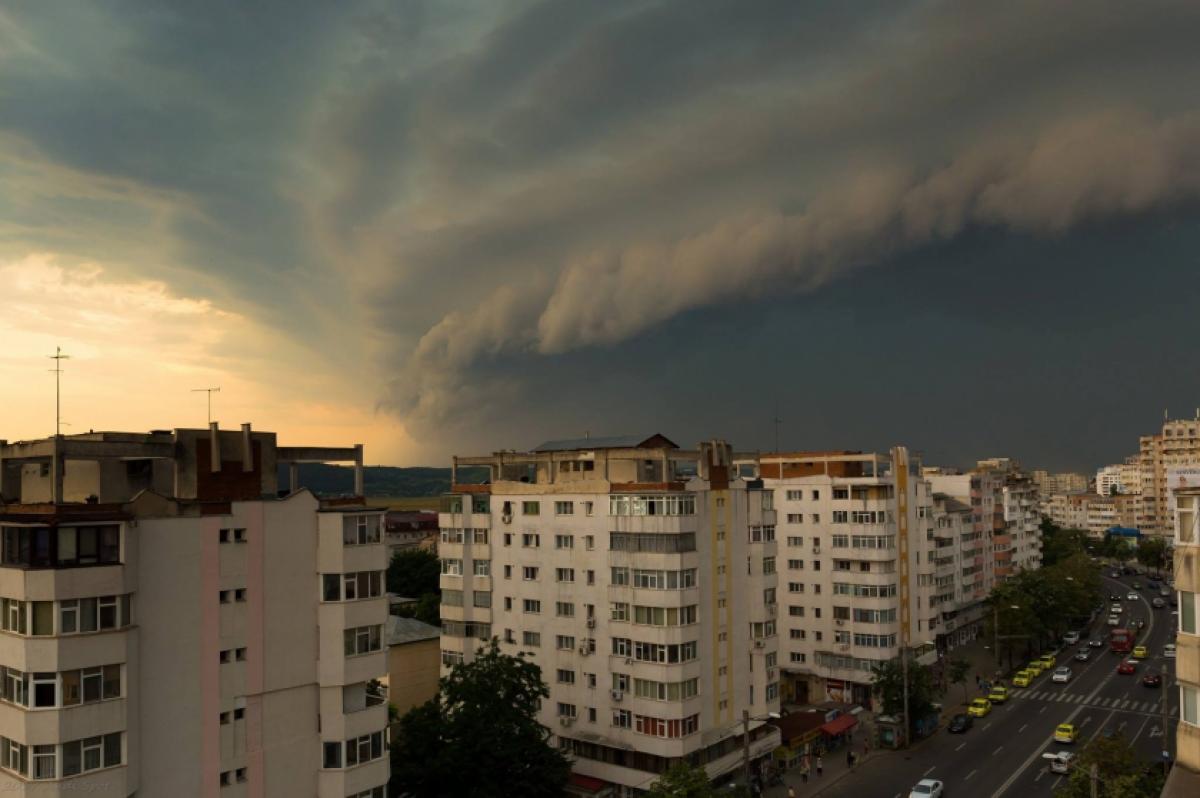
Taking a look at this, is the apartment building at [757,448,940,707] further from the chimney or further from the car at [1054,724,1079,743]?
the chimney

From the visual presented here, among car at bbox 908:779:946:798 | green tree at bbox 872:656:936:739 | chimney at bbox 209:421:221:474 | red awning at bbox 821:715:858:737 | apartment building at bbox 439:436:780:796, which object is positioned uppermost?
chimney at bbox 209:421:221:474

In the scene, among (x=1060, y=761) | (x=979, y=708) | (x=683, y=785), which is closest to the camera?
(x=683, y=785)

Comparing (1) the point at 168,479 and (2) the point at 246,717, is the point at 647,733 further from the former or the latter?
(1) the point at 168,479

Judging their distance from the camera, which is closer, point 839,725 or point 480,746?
point 480,746

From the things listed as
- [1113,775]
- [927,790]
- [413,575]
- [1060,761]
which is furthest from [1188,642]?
[413,575]

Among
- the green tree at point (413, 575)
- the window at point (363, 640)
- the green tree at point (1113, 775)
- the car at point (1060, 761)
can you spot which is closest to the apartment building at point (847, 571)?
the car at point (1060, 761)

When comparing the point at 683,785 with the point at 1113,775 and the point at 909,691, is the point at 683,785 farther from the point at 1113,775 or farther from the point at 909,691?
the point at 909,691

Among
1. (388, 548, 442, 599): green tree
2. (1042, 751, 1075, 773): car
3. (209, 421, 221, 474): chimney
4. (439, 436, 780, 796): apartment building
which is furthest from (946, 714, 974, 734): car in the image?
(388, 548, 442, 599): green tree
